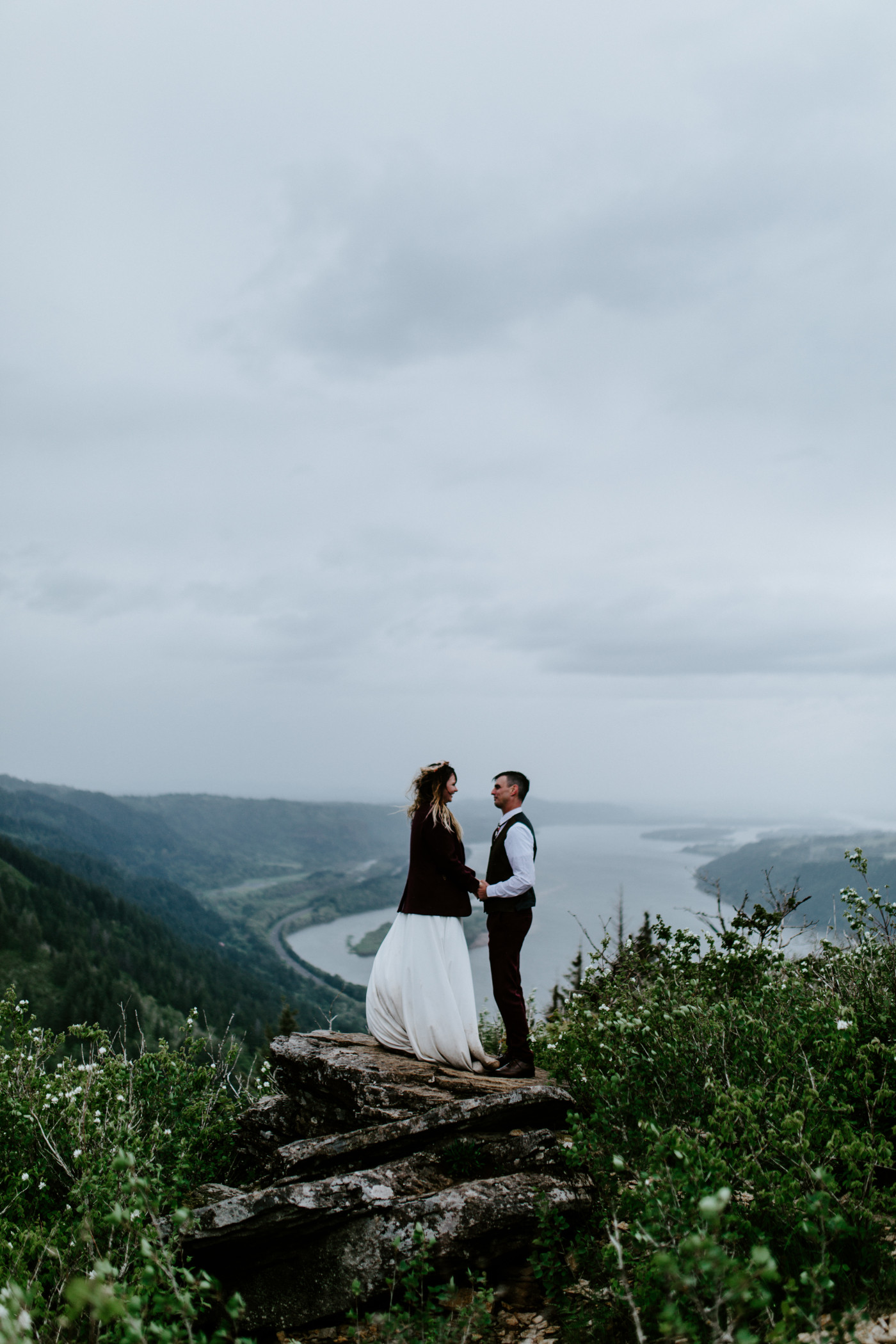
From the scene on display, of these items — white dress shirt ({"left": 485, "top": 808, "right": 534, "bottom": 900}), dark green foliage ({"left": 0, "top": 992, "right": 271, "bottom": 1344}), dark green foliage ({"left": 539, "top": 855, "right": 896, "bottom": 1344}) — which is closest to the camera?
dark green foliage ({"left": 539, "top": 855, "right": 896, "bottom": 1344})

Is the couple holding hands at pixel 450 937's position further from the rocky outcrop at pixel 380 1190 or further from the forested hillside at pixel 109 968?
the forested hillside at pixel 109 968

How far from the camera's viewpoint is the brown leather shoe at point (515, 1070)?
26.6 ft

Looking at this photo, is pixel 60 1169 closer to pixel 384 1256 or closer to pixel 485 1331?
pixel 384 1256

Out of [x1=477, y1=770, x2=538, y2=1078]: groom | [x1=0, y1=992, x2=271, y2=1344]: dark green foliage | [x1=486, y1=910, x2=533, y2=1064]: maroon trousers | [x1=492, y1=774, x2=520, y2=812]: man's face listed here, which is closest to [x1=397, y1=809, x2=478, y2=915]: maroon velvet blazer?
[x1=477, y1=770, x2=538, y2=1078]: groom

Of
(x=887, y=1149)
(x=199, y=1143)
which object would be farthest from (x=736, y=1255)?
(x=199, y=1143)

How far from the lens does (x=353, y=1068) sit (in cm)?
761

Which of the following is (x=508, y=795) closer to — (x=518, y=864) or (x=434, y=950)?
(x=518, y=864)

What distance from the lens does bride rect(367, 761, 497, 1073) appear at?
809 centimetres

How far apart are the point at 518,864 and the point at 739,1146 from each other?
3.39m

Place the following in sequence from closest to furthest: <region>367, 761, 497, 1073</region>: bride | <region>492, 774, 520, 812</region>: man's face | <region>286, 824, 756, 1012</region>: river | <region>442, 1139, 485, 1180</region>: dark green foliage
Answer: <region>442, 1139, 485, 1180</region>: dark green foliage < <region>367, 761, 497, 1073</region>: bride < <region>492, 774, 520, 812</region>: man's face < <region>286, 824, 756, 1012</region>: river

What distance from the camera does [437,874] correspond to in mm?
8258

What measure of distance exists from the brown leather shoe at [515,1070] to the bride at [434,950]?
5.8 inches

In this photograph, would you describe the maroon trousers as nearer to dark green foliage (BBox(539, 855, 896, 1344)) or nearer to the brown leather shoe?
the brown leather shoe

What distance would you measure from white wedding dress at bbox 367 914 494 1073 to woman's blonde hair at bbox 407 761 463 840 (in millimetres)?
1072
